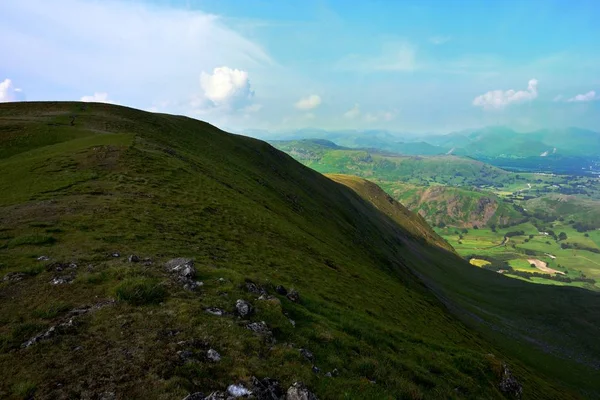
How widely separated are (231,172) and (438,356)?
181 feet

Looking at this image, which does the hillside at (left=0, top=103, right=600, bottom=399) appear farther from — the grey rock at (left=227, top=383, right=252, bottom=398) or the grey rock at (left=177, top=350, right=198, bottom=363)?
the grey rock at (left=227, top=383, right=252, bottom=398)

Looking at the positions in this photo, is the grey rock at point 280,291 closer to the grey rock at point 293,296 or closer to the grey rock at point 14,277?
the grey rock at point 293,296

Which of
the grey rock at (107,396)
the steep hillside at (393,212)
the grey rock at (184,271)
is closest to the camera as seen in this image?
Answer: the grey rock at (107,396)

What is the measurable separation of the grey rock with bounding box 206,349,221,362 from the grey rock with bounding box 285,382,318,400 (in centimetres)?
341

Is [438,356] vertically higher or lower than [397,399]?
lower

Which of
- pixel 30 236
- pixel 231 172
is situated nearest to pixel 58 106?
pixel 231 172

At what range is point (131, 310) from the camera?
16.8m

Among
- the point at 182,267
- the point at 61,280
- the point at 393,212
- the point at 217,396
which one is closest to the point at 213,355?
the point at 217,396

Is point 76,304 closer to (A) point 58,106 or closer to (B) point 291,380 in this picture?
(B) point 291,380

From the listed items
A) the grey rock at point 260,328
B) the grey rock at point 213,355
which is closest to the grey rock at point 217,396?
the grey rock at point 213,355

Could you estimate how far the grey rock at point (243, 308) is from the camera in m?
18.7

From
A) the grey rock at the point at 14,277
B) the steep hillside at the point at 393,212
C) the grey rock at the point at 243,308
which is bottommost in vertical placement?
the steep hillside at the point at 393,212

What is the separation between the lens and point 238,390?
1269 centimetres

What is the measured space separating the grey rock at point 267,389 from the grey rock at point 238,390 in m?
0.29
